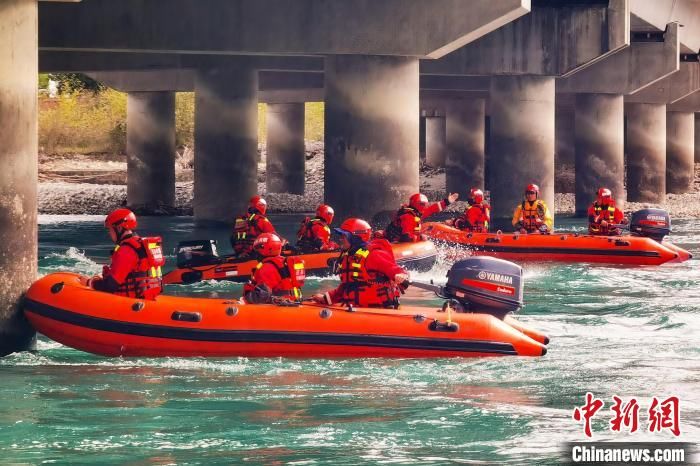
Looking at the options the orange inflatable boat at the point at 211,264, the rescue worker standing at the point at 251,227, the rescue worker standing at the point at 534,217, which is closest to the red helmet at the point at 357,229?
the orange inflatable boat at the point at 211,264

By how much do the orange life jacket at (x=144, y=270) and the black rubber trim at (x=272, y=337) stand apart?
0.38 metres

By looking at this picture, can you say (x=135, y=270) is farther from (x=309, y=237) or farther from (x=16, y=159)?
(x=309, y=237)

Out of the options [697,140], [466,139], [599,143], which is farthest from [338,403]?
[697,140]

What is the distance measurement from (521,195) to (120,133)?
1362 inches

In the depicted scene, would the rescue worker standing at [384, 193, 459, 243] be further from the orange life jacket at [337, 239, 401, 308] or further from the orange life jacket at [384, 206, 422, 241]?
the orange life jacket at [337, 239, 401, 308]

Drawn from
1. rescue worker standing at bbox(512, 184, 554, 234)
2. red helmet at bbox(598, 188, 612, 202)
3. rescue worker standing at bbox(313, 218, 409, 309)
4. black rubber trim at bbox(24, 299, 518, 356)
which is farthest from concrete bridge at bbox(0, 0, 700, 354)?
red helmet at bbox(598, 188, 612, 202)

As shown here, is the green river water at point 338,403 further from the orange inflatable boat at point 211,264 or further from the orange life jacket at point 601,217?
the orange life jacket at point 601,217

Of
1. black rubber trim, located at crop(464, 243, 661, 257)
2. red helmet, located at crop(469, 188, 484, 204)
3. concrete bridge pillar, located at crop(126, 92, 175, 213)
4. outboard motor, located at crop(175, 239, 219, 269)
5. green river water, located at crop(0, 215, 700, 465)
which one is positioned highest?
concrete bridge pillar, located at crop(126, 92, 175, 213)

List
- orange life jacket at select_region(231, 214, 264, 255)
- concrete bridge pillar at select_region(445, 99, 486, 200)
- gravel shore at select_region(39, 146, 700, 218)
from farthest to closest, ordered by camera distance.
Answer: concrete bridge pillar at select_region(445, 99, 486, 200) → gravel shore at select_region(39, 146, 700, 218) → orange life jacket at select_region(231, 214, 264, 255)

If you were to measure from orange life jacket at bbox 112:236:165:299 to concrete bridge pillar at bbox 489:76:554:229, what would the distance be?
21.4m

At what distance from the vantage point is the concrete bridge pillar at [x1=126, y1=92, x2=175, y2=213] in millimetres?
40812

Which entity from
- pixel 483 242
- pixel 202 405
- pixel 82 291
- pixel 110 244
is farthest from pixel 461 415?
pixel 110 244

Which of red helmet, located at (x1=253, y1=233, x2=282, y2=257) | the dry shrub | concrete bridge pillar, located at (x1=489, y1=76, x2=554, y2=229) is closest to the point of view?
red helmet, located at (x1=253, y1=233, x2=282, y2=257)

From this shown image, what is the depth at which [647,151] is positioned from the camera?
48.1 metres
